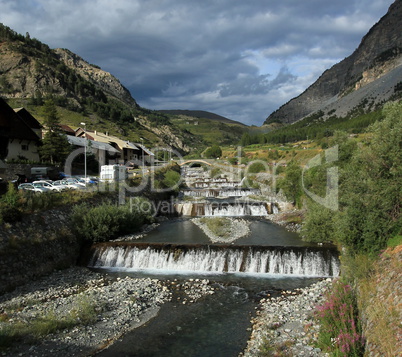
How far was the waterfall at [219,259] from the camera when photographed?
2342cm

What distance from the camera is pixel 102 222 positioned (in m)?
30.2

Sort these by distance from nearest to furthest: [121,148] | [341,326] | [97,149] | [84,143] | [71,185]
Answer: [341,326] < [71,185] < [84,143] < [97,149] < [121,148]

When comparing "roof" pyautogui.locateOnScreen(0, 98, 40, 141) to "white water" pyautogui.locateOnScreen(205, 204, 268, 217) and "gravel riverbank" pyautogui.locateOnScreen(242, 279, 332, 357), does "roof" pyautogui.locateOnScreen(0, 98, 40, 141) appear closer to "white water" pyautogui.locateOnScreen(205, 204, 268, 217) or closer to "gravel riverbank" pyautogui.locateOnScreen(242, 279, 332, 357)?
"white water" pyautogui.locateOnScreen(205, 204, 268, 217)

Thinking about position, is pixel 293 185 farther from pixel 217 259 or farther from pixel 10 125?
pixel 10 125

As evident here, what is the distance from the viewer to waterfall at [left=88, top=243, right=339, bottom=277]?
76.8 ft

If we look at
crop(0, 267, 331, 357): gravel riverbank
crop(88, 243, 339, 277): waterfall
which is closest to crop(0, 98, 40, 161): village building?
crop(88, 243, 339, 277): waterfall

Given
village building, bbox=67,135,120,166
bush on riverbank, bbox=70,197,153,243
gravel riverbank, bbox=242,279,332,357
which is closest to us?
gravel riverbank, bbox=242,279,332,357

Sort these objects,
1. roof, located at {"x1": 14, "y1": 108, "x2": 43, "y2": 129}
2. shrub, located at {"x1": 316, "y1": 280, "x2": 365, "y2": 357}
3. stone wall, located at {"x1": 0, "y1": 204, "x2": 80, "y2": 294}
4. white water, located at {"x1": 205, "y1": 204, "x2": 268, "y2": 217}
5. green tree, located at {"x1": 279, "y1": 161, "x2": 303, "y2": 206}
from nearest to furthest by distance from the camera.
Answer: shrub, located at {"x1": 316, "y1": 280, "x2": 365, "y2": 357}, stone wall, located at {"x1": 0, "y1": 204, "x2": 80, "y2": 294}, green tree, located at {"x1": 279, "y1": 161, "x2": 303, "y2": 206}, white water, located at {"x1": 205, "y1": 204, "x2": 268, "y2": 217}, roof, located at {"x1": 14, "y1": 108, "x2": 43, "y2": 129}

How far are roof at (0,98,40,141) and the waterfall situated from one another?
33.1 metres

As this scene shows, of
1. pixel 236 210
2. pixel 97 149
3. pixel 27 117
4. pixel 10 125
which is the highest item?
pixel 27 117

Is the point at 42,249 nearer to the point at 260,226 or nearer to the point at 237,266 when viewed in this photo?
the point at 237,266

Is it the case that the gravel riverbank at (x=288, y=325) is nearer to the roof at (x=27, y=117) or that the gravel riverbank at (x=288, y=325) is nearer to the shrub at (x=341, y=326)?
the shrub at (x=341, y=326)

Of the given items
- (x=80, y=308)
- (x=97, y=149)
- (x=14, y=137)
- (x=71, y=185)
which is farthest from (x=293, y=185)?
(x=97, y=149)

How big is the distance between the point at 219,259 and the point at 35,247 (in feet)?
45.4
